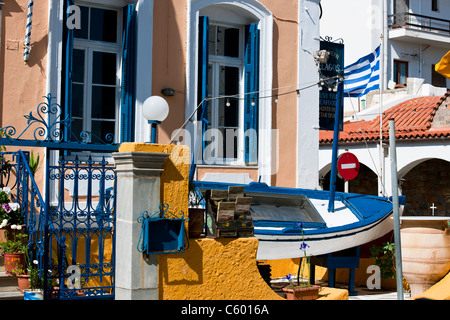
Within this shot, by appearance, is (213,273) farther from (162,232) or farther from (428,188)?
(428,188)

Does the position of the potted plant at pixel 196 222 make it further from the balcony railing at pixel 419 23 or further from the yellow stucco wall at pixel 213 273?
the balcony railing at pixel 419 23

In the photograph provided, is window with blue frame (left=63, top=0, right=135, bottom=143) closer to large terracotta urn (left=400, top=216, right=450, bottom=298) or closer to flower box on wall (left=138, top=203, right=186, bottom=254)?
flower box on wall (left=138, top=203, right=186, bottom=254)

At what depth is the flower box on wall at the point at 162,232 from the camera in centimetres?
695

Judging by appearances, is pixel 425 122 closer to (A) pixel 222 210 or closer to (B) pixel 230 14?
(B) pixel 230 14

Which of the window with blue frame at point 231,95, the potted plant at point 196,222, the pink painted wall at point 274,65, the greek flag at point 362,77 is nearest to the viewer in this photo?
the potted plant at point 196,222

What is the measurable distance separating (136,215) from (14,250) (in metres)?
1.75

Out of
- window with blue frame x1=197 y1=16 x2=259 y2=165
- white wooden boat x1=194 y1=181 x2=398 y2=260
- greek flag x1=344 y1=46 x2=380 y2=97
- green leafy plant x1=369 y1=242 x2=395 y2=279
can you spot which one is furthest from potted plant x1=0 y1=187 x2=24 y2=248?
greek flag x1=344 y1=46 x2=380 y2=97

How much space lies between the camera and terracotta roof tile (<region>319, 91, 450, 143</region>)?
19.6 meters

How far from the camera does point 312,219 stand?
11086 millimetres

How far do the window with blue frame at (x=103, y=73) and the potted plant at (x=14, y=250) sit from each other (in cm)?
290

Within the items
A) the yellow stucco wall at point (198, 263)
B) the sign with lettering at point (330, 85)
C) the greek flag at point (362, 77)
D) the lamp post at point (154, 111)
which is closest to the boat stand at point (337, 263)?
the sign with lettering at point (330, 85)
